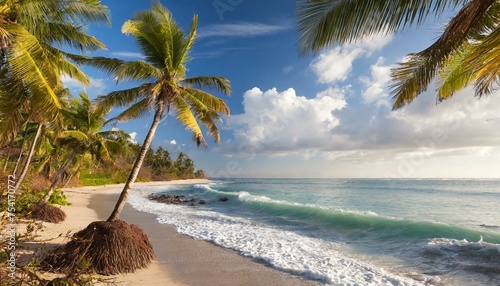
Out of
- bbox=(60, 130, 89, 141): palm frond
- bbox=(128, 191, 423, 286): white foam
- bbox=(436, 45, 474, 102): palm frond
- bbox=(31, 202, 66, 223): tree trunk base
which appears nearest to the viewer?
bbox=(436, 45, 474, 102): palm frond

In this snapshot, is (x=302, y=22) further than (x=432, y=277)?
No

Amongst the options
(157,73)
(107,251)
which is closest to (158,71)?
(157,73)

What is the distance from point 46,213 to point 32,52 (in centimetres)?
869

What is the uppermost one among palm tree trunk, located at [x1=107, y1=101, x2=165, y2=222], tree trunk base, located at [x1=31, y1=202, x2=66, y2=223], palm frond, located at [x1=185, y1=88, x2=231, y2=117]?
palm frond, located at [x1=185, y1=88, x2=231, y2=117]

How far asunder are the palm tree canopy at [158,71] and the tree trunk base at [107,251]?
151 inches

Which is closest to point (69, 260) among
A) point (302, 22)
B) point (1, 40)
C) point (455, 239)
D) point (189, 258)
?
point (189, 258)

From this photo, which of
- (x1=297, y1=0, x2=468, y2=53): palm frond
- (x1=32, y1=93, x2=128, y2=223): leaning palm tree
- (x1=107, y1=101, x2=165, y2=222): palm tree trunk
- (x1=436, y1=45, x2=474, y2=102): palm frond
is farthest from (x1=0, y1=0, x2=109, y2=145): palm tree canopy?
(x1=436, y1=45, x2=474, y2=102): palm frond

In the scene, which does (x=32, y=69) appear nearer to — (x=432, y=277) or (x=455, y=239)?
(x=432, y=277)

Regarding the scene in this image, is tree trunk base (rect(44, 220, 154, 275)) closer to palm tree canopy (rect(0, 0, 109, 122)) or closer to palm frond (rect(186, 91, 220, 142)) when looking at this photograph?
palm tree canopy (rect(0, 0, 109, 122))

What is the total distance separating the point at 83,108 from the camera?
1520cm

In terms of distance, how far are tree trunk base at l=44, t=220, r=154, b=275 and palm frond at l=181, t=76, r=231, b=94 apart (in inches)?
210

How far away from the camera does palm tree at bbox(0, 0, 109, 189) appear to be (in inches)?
269

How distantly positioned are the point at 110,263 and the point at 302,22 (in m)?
6.41

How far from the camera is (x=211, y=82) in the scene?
401 inches
